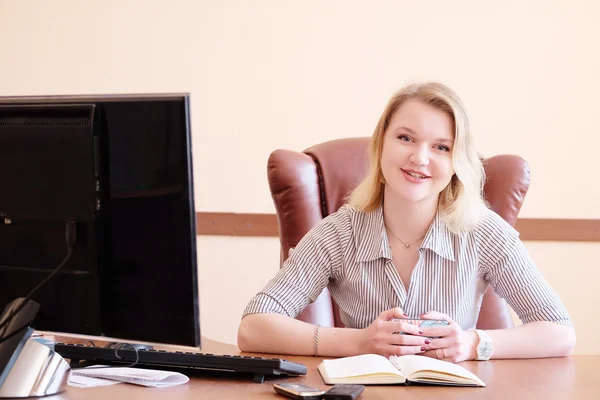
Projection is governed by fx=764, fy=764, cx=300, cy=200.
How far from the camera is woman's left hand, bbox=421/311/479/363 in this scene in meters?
1.57

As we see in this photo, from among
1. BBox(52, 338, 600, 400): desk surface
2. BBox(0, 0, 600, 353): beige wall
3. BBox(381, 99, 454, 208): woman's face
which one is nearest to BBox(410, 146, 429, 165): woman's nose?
BBox(381, 99, 454, 208): woman's face

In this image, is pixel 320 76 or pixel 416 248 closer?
pixel 416 248

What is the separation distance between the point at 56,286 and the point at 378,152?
42.8 inches

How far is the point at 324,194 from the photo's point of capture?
229cm

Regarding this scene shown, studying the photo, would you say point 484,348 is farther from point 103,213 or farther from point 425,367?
point 103,213

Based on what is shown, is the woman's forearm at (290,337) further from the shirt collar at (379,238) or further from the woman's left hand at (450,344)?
the shirt collar at (379,238)

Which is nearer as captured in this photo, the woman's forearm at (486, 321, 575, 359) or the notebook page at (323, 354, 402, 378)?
the notebook page at (323, 354, 402, 378)

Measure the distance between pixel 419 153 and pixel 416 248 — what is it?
0.27 metres

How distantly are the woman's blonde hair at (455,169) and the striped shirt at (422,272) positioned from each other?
0.13 feet

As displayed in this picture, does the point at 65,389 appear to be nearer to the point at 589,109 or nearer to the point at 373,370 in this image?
the point at 373,370

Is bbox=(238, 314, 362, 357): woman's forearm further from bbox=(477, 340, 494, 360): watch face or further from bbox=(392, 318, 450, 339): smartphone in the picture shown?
Result: bbox=(477, 340, 494, 360): watch face

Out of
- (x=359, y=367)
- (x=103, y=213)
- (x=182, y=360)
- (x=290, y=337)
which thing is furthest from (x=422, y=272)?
(x=103, y=213)

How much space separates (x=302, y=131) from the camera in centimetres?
326

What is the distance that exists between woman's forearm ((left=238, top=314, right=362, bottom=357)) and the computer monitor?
1.99 ft
